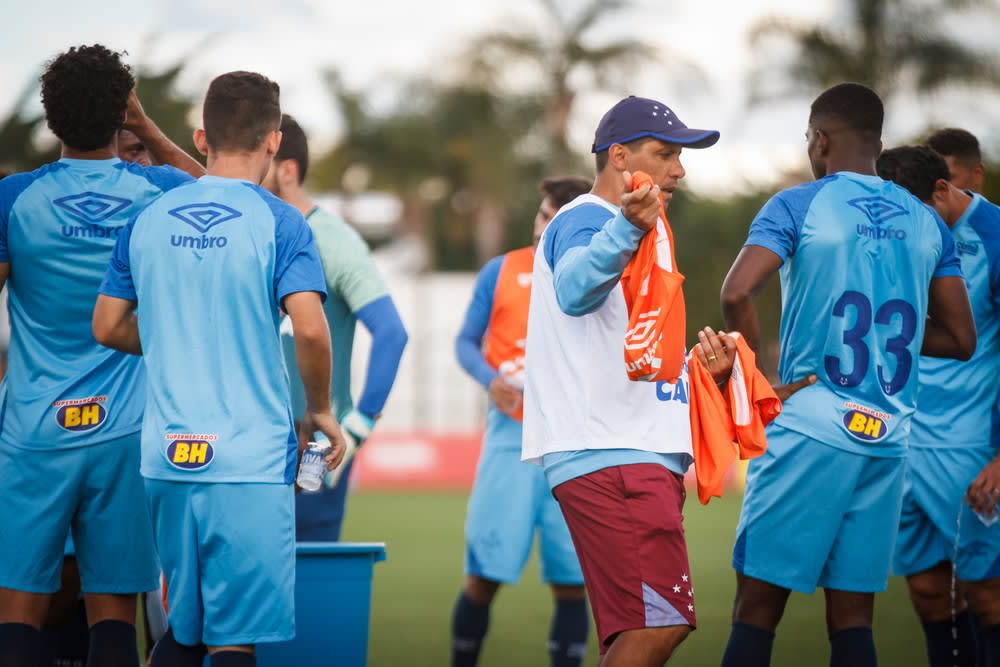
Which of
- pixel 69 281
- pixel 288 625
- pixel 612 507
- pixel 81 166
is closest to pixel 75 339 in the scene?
pixel 69 281

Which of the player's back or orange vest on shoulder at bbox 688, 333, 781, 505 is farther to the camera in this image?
orange vest on shoulder at bbox 688, 333, 781, 505

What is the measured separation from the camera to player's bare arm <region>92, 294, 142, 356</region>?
4262mm

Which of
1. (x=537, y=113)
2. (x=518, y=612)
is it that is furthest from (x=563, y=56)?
(x=518, y=612)

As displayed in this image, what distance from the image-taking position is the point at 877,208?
195 inches

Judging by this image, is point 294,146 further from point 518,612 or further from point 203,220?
point 518,612

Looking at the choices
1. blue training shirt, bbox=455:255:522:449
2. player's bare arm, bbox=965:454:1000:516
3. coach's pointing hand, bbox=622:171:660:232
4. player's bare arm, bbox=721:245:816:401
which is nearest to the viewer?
coach's pointing hand, bbox=622:171:660:232

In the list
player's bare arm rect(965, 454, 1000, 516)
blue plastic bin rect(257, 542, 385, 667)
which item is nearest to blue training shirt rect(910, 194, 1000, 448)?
player's bare arm rect(965, 454, 1000, 516)

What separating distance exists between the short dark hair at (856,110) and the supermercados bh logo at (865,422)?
1.13m

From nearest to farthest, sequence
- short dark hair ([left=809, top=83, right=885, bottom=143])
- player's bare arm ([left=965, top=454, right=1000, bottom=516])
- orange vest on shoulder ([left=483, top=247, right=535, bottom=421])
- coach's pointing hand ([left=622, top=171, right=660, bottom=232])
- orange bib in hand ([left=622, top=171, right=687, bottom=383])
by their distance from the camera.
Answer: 1. coach's pointing hand ([left=622, top=171, right=660, bottom=232])
2. orange bib in hand ([left=622, top=171, right=687, bottom=383])
3. short dark hair ([left=809, top=83, right=885, bottom=143])
4. player's bare arm ([left=965, top=454, right=1000, bottom=516])
5. orange vest on shoulder ([left=483, top=247, right=535, bottom=421])

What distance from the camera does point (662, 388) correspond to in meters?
4.34

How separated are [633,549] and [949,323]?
6.37 ft

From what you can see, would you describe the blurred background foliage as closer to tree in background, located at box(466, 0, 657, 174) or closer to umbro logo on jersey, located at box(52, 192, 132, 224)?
tree in background, located at box(466, 0, 657, 174)

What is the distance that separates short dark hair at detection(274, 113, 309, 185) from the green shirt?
230mm

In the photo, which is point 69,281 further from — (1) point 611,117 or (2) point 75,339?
(1) point 611,117
